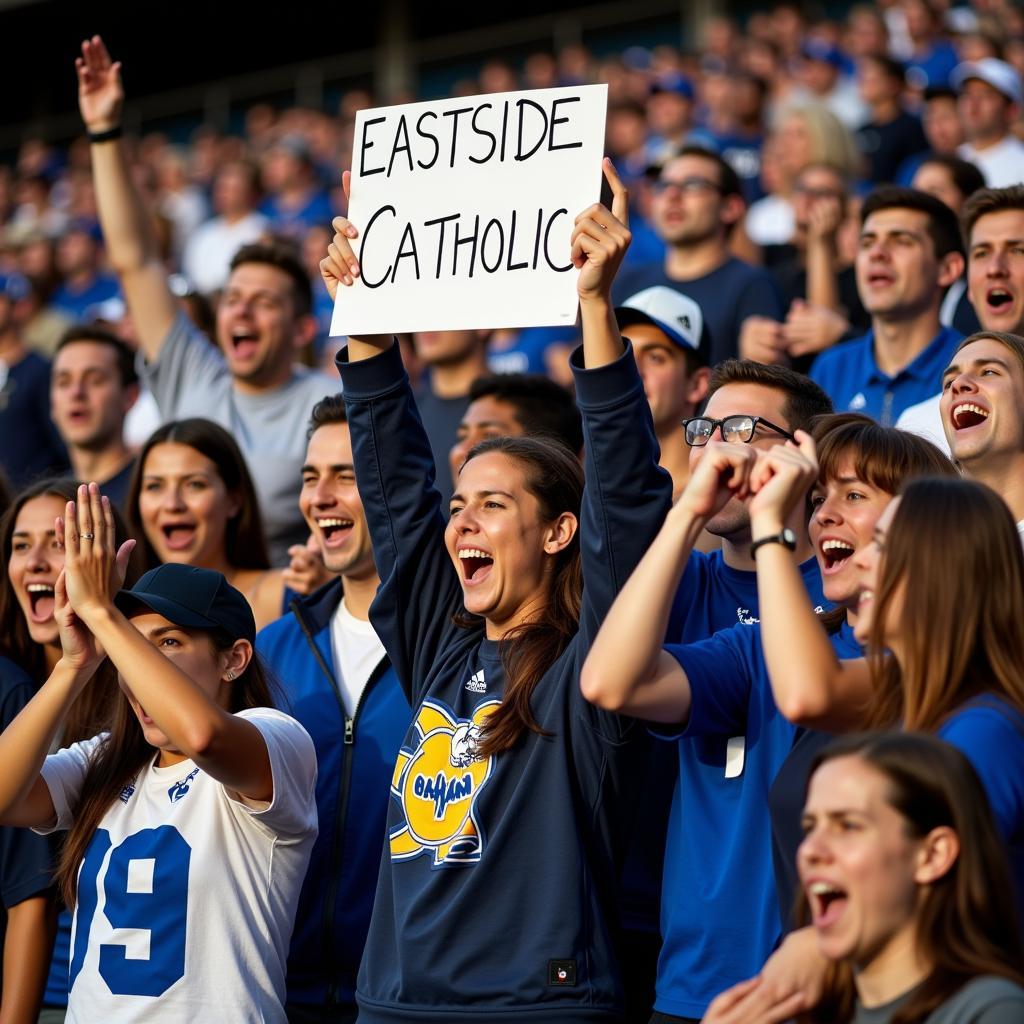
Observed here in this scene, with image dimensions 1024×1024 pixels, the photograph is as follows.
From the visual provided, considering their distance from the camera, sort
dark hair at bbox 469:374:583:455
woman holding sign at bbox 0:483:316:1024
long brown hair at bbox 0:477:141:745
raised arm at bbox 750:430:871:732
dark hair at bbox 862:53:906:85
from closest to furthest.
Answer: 1. raised arm at bbox 750:430:871:732
2. woman holding sign at bbox 0:483:316:1024
3. long brown hair at bbox 0:477:141:745
4. dark hair at bbox 469:374:583:455
5. dark hair at bbox 862:53:906:85

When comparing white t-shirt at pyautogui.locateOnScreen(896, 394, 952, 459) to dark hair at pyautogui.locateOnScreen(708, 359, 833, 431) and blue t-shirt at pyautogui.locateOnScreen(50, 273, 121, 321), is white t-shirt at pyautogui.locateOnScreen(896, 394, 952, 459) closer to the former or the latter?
dark hair at pyautogui.locateOnScreen(708, 359, 833, 431)

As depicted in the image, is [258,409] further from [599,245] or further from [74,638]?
[599,245]

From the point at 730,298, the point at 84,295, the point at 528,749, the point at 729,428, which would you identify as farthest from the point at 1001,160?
the point at 84,295

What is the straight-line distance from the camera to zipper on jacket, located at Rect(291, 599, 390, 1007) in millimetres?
4125

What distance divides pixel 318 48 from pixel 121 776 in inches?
719

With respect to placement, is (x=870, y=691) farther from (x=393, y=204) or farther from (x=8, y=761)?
(x=8, y=761)

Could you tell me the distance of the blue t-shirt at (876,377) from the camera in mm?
5551

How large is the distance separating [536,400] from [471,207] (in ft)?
5.49

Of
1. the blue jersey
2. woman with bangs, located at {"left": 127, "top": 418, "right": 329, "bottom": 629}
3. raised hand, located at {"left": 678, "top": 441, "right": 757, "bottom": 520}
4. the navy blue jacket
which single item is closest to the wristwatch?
raised hand, located at {"left": 678, "top": 441, "right": 757, "bottom": 520}

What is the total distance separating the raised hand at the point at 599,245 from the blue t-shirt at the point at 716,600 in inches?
26.0

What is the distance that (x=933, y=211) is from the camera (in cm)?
585

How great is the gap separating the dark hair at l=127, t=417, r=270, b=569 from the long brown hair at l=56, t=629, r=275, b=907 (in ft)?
4.41

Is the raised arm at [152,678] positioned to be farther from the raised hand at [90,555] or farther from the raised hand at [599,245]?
the raised hand at [599,245]

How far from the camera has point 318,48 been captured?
2116cm
